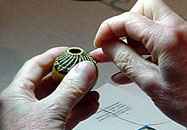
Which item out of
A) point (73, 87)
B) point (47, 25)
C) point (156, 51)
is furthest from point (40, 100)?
point (47, 25)

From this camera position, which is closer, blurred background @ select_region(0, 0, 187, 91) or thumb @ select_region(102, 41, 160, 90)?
thumb @ select_region(102, 41, 160, 90)

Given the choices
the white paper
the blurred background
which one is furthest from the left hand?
the blurred background

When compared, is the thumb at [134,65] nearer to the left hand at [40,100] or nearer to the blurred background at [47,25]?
the left hand at [40,100]

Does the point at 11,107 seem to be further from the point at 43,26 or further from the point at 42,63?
the point at 43,26

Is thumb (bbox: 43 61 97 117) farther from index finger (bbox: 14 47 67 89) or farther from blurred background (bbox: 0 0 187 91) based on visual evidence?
blurred background (bbox: 0 0 187 91)

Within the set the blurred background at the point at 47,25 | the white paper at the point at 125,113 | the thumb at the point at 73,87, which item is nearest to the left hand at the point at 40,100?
A: the thumb at the point at 73,87

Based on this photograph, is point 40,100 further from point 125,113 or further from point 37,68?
point 125,113
